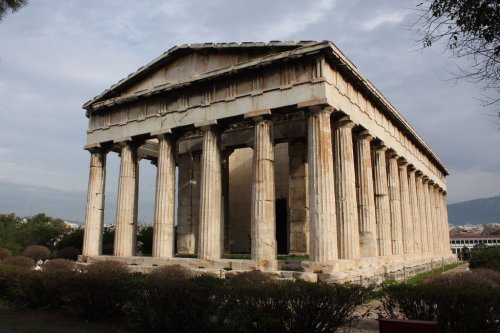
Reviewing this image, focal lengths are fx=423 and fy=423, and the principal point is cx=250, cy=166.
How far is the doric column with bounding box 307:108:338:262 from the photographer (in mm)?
15109

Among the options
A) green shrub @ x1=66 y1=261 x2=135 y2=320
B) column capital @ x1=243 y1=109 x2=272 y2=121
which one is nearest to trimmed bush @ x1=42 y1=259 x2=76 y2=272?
green shrub @ x1=66 y1=261 x2=135 y2=320

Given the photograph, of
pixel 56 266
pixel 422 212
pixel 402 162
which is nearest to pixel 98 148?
pixel 56 266

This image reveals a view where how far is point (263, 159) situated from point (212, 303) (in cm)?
933

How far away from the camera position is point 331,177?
1582 centimetres

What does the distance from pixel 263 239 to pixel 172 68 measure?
395 inches

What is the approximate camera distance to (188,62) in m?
20.4

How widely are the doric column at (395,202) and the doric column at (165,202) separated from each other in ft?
40.0

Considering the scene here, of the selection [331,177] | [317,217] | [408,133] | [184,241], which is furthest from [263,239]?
[408,133]

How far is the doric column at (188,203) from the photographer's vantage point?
26672 millimetres

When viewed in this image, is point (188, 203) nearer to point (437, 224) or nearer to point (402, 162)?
point (402, 162)

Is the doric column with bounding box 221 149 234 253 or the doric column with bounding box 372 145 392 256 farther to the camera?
the doric column with bounding box 221 149 234 253

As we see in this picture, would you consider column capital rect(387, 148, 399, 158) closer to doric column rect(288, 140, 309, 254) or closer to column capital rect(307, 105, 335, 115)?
doric column rect(288, 140, 309, 254)

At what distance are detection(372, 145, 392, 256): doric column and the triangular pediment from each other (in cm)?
881

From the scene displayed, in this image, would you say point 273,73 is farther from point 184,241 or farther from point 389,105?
point 184,241
